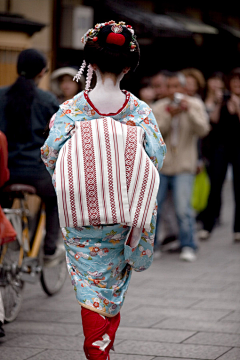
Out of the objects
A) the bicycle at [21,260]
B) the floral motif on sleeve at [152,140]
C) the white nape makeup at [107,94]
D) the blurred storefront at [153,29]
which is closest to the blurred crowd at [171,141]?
the bicycle at [21,260]

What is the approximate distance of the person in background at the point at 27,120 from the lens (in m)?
5.06

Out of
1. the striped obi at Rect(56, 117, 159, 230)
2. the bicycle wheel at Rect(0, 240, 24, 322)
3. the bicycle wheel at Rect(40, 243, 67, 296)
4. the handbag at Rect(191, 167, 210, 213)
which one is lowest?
the handbag at Rect(191, 167, 210, 213)

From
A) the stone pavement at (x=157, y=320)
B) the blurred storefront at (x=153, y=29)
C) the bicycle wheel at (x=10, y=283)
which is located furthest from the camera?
the blurred storefront at (x=153, y=29)

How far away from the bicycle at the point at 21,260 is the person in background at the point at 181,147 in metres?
2.03

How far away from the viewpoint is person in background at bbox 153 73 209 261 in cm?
712

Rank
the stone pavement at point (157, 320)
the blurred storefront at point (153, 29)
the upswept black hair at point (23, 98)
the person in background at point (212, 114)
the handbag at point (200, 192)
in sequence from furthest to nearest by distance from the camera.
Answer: the blurred storefront at point (153, 29)
the handbag at point (200, 192)
the person in background at point (212, 114)
the upswept black hair at point (23, 98)
the stone pavement at point (157, 320)

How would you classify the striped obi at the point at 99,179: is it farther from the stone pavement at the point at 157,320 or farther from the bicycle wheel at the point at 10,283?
the bicycle wheel at the point at 10,283

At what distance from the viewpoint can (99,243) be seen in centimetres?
323

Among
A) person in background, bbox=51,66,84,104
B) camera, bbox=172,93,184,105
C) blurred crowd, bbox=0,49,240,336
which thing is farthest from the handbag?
person in background, bbox=51,66,84,104

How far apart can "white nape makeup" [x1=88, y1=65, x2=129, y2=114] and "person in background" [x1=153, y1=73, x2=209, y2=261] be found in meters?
3.81

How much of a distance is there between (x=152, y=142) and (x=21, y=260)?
2094 mm

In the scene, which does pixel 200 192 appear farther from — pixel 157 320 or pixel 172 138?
pixel 157 320

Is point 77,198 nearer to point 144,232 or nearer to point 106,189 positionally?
point 106,189

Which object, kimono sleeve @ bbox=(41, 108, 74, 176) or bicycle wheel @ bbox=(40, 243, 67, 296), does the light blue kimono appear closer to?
kimono sleeve @ bbox=(41, 108, 74, 176)
